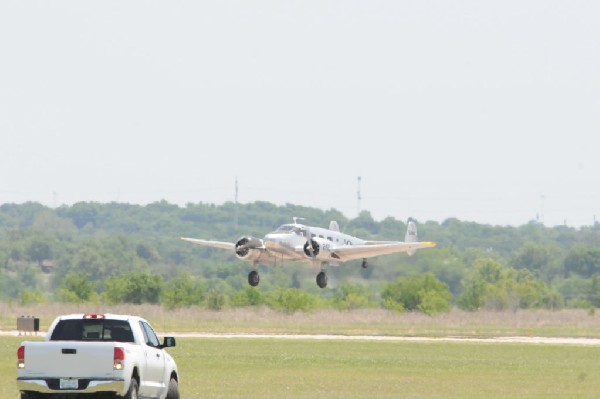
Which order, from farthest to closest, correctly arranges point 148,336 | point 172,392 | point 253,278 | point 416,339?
point 253,278 < point 416,339 < point 172,392 < point 148,336

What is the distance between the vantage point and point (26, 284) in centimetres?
17600

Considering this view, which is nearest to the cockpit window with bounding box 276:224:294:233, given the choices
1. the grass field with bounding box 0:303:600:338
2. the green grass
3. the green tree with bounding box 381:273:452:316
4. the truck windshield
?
the grass field with bounding box 0:303:600:338

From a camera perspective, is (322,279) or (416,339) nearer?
(416,339)

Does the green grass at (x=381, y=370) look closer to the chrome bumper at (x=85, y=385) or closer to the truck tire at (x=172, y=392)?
the truck tire at (x=172, y=392)

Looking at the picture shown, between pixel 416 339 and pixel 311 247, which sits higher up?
pixel 311 247

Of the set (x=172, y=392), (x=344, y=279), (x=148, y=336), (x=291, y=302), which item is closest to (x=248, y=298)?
(x=291, y=302)

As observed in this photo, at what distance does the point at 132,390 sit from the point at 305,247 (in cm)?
4893

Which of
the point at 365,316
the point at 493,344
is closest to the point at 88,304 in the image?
the point at 365,316

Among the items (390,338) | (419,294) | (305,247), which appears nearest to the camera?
(390,338)

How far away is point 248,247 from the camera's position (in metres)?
71.4

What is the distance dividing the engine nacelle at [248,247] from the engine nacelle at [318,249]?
281cm

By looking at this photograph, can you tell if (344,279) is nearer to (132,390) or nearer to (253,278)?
(253,278)

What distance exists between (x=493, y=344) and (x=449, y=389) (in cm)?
2876

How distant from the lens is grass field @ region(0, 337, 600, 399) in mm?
34500
